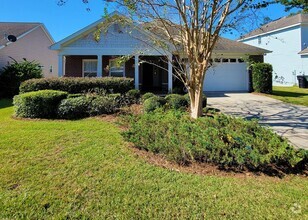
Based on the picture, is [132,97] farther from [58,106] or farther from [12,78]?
[12,78]

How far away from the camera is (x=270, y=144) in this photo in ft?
15.4

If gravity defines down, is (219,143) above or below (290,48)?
below

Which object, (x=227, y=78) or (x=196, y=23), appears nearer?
(x=196, y=23)

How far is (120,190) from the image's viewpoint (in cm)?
374

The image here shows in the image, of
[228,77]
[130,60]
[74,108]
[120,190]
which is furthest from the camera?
[228,77]

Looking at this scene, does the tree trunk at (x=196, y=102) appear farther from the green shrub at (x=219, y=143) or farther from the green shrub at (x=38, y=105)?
the green shrub at (x=38, y=105)

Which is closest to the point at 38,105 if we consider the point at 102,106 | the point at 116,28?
the point at 102,106

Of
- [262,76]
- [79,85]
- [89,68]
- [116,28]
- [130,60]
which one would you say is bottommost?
[79,85]

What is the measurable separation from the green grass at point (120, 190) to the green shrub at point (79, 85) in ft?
23.4

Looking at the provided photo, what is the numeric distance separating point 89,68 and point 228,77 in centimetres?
1004

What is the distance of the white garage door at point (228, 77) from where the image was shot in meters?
18.1

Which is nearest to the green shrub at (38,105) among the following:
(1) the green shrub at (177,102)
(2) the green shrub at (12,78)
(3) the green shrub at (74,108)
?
(3) the green shrub at (74,108)

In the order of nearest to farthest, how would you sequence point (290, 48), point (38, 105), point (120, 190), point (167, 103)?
point (120, 190), point (38, 105), point (167, 103), point (290, 48)

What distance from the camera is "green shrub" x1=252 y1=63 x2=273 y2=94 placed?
53.2 ft
